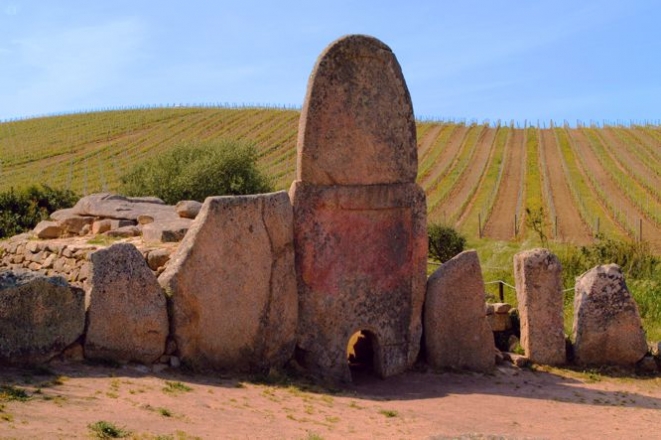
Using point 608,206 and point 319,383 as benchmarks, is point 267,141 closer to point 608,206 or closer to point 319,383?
point 608,206

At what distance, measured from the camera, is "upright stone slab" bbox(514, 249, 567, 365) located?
12.5 metres

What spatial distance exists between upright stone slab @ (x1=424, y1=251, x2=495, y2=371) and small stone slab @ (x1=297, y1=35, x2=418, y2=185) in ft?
5.18

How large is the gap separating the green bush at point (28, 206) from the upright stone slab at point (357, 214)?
11.2 m

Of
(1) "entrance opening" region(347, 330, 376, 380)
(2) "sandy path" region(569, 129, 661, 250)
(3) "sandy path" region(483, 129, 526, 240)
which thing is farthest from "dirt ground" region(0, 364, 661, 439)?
(3) "sandy path" region(483, 129, 526, 240)

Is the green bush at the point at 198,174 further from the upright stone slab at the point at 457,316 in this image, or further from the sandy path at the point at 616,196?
the upright stone slab at the point at 457,316

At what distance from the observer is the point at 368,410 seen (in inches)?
357

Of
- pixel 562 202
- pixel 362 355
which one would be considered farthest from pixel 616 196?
pixel 362 355

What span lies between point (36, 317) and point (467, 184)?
36097mm

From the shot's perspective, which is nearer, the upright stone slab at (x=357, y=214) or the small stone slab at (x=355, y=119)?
the upright stone slab at (x=357, y=214)

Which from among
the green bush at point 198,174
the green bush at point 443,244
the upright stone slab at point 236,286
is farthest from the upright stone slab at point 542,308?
the green bush at point 198,174

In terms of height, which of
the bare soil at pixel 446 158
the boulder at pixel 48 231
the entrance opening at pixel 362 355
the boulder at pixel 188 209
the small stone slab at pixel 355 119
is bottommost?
the entrance opening at pixel 362 355

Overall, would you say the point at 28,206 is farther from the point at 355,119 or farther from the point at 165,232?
the point at 355,119

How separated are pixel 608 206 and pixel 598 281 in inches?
1006

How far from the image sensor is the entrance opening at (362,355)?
1180 cm
